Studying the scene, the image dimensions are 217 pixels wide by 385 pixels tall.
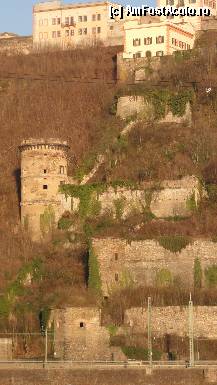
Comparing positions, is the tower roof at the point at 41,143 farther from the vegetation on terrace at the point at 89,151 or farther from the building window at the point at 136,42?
the building window at the point at 136,42

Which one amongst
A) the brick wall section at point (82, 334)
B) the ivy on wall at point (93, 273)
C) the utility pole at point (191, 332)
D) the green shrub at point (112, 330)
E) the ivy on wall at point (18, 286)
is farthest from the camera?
the ivy on wall at point (93, 273)

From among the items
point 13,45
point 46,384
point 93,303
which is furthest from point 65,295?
point 13,45

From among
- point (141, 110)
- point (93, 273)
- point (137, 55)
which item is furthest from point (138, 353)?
point (137, 55)

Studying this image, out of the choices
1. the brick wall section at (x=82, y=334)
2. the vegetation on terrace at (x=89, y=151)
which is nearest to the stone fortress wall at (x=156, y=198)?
the vegetation on terrace at (x=89, y=151)

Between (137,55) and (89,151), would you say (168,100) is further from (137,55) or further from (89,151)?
(137,55)

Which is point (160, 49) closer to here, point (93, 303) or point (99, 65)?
point (99, 65)

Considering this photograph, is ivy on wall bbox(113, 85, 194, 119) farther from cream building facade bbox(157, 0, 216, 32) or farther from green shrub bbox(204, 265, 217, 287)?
green shrub bbox(204, 265, 217, 287)

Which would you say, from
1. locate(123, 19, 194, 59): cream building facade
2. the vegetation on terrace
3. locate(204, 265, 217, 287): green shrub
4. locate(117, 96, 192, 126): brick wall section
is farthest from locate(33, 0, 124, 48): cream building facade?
locate(204, 265, 217, 287): green shrub
